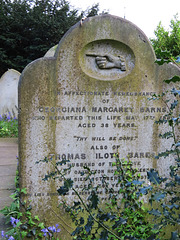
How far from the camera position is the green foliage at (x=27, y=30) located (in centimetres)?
1723

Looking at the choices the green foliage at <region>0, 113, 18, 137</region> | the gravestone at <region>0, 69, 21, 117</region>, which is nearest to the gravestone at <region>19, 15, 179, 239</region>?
the green foliage at <region>0, 113, 18, 137</region>

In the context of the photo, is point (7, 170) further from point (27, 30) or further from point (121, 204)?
point (27, 30)

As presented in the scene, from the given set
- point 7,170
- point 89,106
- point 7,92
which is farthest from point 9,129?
point 89,106

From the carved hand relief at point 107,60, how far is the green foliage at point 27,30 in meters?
15.0

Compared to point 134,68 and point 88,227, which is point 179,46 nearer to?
point 134,68

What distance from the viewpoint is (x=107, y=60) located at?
2645 mm

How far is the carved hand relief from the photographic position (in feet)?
8.54

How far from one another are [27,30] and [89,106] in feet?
56.9

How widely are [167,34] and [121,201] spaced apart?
1250 cm

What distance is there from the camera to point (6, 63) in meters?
16.8

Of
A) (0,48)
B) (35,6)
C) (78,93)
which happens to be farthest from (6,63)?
(78,93)

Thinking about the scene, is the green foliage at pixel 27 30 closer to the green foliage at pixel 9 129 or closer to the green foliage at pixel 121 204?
the green foliage at pixel 9 129

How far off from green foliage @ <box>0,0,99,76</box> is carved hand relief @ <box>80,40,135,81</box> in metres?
15.0

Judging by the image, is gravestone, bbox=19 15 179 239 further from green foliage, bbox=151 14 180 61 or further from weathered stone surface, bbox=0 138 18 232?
green foliage, bbox=151 14 180 61
